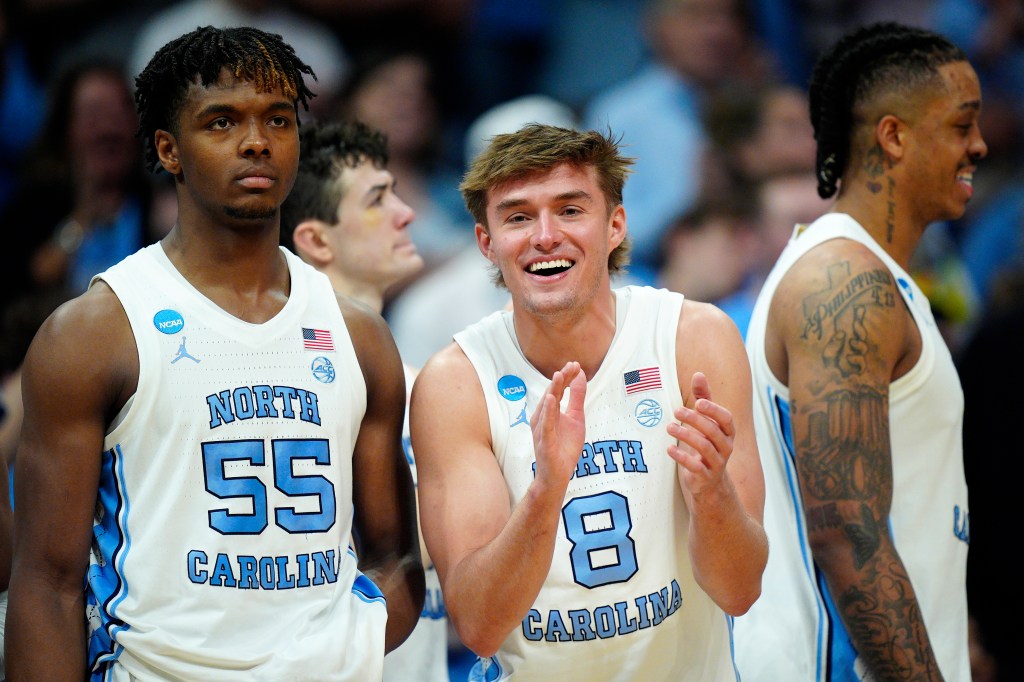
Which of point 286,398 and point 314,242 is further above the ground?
point 314,242

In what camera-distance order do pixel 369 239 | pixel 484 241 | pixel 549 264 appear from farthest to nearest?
pixel 369 239, pixel 484 241, pixel 549 264

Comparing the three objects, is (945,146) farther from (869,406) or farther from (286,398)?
(286,398)

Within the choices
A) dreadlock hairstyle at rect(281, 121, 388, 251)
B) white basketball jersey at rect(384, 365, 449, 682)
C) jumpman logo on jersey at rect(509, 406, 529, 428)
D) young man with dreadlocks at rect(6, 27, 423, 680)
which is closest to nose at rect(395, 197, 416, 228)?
dreadlock hairstyle at rect(281, 121, 388, 251)

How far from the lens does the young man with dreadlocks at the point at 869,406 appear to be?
11.8 feet

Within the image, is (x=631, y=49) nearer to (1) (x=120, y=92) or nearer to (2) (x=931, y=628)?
(1) (x=120, y=92)

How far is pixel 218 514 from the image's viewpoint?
2.99 metres

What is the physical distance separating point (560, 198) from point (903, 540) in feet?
4.80

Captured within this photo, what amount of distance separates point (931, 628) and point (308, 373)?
78.6 inches

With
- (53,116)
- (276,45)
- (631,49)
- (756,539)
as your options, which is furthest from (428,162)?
(756,539)

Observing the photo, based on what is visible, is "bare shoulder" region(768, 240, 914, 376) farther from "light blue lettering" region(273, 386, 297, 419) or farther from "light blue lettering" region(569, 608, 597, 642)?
"light blue lettering" region(273, 386, 297, 419)

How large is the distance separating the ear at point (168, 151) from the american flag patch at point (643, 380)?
128 centimetres

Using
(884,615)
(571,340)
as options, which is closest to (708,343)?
(571,340)

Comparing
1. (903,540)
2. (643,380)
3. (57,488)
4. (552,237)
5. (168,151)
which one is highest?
(168,151)

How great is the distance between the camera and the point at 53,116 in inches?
300
